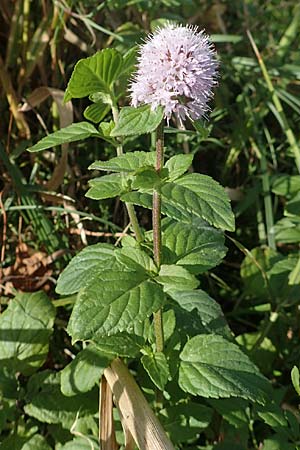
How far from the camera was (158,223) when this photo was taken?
0.96m

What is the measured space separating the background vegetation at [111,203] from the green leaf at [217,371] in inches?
4.8

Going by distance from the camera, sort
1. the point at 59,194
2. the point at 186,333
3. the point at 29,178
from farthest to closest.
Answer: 1. the point at 29,178
2. the point at 59,194
3. the point at 186,333

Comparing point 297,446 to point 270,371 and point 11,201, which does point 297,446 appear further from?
point 11,201

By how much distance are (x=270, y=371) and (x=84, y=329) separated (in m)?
0.64

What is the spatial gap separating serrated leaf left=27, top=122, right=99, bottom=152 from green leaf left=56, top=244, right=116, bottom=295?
213 millimetres

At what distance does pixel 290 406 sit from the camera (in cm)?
133

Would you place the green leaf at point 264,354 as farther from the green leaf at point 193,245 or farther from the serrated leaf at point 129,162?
the serrated leaf at point 129,162

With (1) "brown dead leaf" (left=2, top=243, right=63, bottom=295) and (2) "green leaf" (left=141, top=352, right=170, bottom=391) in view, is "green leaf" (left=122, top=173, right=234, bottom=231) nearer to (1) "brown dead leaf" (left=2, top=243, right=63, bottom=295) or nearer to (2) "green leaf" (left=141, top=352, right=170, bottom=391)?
(2) "green leaf" (left=141, top=352, right=170, bottom=391)

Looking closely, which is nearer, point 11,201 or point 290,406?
point 290,406

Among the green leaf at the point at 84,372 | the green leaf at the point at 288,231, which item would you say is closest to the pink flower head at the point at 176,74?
the green leaf at the point at 84,372

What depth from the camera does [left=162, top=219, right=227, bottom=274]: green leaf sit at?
1060 millimetres

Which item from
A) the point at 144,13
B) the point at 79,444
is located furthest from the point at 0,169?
the point at 79,444

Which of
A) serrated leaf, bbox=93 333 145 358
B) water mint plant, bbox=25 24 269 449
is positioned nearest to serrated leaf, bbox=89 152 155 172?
water mint plant, bbox=25 24 269 449

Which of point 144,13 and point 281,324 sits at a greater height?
point 144,13
